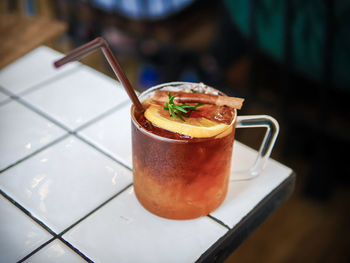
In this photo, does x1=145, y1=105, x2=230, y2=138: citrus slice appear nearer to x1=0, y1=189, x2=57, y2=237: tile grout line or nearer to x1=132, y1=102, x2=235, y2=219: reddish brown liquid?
x1=132, y1=102, x2=235, y2=219: reddish brown liquid

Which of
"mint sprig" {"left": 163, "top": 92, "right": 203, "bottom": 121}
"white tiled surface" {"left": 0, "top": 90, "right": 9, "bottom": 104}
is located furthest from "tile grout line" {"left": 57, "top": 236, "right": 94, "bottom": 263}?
"white tiled surface" {"left": 0, "top": 90, "right": 9, "bottom": 104}

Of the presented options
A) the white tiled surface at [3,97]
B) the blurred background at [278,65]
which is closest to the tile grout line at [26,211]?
the white tiled surface at [3,97]

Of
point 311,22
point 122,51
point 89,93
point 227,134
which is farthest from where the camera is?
point 122,51

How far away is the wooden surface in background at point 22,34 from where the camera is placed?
36.2 inches

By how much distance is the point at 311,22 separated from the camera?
123 centimetres

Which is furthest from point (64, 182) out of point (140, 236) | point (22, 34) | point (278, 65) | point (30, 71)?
point (278, 65)

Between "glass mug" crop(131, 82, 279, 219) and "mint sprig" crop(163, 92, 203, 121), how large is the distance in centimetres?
5

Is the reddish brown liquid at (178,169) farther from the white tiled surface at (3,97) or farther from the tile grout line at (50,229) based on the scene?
the white tiled surface at (3,97)

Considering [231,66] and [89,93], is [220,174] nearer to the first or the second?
[89,93]

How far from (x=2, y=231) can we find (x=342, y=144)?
1.40m

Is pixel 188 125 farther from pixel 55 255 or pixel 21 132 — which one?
pixel 21 132

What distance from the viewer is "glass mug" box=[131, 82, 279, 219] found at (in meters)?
0.52

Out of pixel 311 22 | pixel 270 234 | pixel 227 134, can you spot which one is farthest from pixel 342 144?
pixel 227 134

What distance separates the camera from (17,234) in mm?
562
